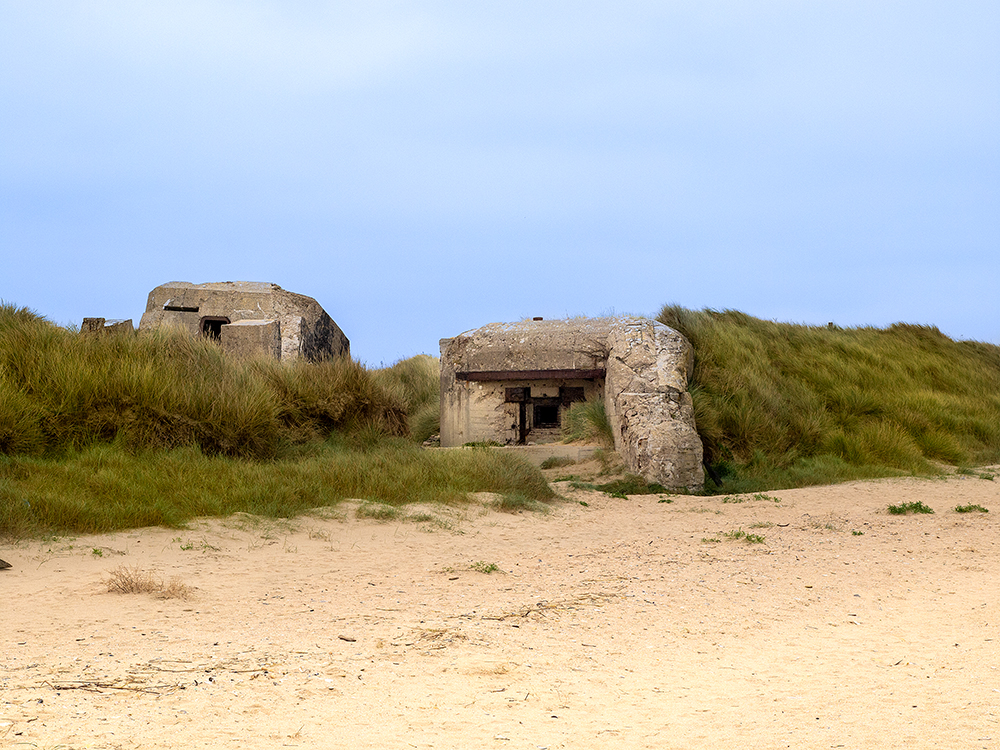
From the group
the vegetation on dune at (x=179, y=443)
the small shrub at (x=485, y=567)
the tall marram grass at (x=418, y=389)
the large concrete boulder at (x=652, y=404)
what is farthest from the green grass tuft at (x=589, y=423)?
the small shrub at (x=485, y=567)

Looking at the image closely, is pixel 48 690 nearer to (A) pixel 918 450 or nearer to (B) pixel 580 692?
(B) pixel 580 692

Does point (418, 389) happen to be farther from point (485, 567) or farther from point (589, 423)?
point (485, 567)

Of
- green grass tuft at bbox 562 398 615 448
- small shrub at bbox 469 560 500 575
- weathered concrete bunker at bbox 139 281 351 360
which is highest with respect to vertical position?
weathered concrete bunker at bbox 139 281 351 360

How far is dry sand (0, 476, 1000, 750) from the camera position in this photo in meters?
2.97

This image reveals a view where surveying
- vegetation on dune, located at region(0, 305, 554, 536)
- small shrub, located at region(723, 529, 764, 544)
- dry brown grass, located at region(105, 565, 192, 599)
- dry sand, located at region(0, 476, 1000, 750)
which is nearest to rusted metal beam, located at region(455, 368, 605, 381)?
vegetation on dune, located at region(0, 305, 554, 536)

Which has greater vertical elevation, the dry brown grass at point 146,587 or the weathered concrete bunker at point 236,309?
the weathered concrete bunker at point 236,309

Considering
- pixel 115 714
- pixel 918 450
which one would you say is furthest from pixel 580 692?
pixel 918 450

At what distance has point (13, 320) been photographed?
383 inches

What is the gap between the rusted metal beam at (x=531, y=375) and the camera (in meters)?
12.3

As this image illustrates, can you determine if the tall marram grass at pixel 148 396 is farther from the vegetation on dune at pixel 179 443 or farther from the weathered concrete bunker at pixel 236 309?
the weathered concrete bunker at pixel 236 309

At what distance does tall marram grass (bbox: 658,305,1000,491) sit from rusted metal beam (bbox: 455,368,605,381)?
5.01ft

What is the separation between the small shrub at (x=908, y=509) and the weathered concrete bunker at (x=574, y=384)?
2443mm

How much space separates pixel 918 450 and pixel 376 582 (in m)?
10.2

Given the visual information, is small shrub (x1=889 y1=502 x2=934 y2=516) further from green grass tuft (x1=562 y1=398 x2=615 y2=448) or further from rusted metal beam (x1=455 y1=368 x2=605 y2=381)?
rusted metal beam (x1=455 y1=368 x2=605 y2=381)
